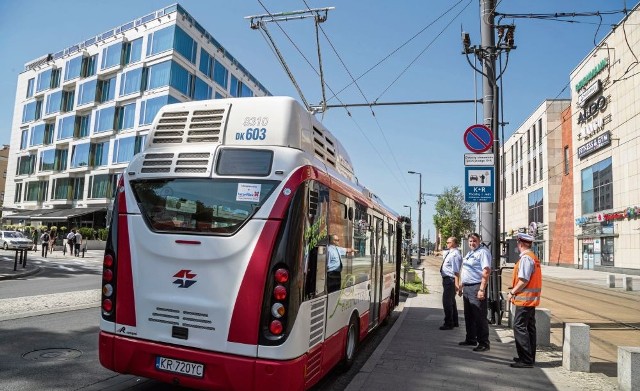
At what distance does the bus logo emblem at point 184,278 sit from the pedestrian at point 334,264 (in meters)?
1.48

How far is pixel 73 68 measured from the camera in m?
46.1

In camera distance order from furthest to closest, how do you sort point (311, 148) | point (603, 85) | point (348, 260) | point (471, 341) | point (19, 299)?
point (603, 85), point (19, 299), point (471, 341), point (348, 260), point (311, 148)

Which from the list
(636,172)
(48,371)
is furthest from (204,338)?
(636,172)

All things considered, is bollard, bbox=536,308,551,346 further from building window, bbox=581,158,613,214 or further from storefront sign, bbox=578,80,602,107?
storefront sign, bbox=578,80,602,107

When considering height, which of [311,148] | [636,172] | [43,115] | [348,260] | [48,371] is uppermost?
[43,115]

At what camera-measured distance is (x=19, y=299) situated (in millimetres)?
10555

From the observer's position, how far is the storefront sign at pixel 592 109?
121ft

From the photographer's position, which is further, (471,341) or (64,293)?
(64,293)

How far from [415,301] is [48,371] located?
33.8 ft

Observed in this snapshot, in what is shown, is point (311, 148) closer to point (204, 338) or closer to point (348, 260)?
point (348, 260)

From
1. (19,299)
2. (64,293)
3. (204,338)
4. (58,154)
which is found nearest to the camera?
(204,338)

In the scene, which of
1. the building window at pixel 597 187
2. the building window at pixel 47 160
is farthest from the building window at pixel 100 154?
the building window at pixel 597 187

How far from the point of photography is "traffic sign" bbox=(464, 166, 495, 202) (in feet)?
30.6

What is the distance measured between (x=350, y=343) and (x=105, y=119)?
4250 centimetres
